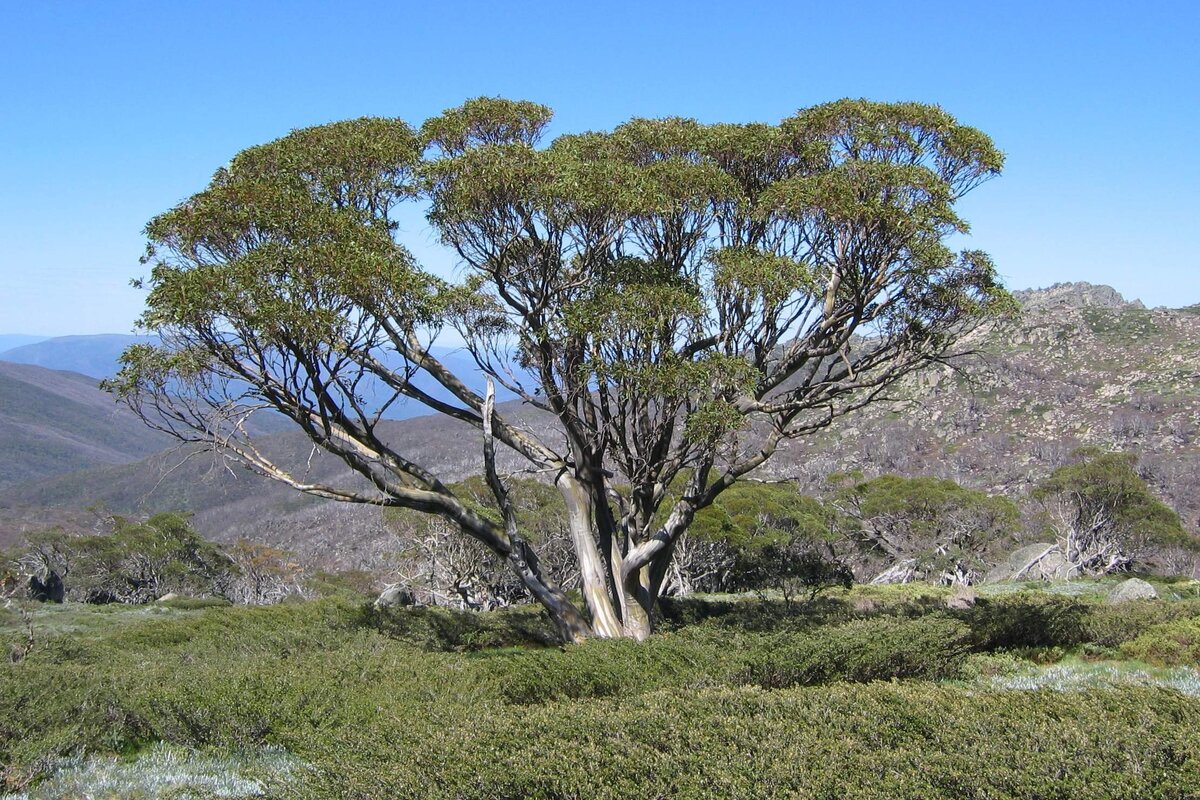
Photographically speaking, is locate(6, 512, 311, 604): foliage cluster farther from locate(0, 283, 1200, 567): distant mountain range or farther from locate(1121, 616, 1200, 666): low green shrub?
locate(1121, 616, 1200, 666): low green shrub

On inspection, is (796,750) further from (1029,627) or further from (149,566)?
(149,566)


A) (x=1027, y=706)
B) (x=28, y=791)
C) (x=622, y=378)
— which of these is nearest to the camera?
(x=1027, y=706)

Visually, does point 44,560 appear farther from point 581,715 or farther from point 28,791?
point 581,715

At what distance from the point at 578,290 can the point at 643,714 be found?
8809 mm

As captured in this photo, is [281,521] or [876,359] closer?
[876,359]

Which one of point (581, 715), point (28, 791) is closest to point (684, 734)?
point (581, 715)

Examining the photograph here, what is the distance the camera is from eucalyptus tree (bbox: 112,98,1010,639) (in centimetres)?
1216

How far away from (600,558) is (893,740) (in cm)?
899

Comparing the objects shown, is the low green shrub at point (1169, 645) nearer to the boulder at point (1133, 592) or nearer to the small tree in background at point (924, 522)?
the boulder at point (1133, 592)

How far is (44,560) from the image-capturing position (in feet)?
127

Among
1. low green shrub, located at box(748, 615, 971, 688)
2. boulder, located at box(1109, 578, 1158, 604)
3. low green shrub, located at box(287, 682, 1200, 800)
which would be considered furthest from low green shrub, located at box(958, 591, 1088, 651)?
low green shrub, located at box(287, 682, 1200, 800)

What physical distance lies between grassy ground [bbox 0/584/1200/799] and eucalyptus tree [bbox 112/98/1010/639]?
2722mm

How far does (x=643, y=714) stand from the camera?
5.97 m

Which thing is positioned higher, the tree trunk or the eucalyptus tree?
the eucalyptus tree
